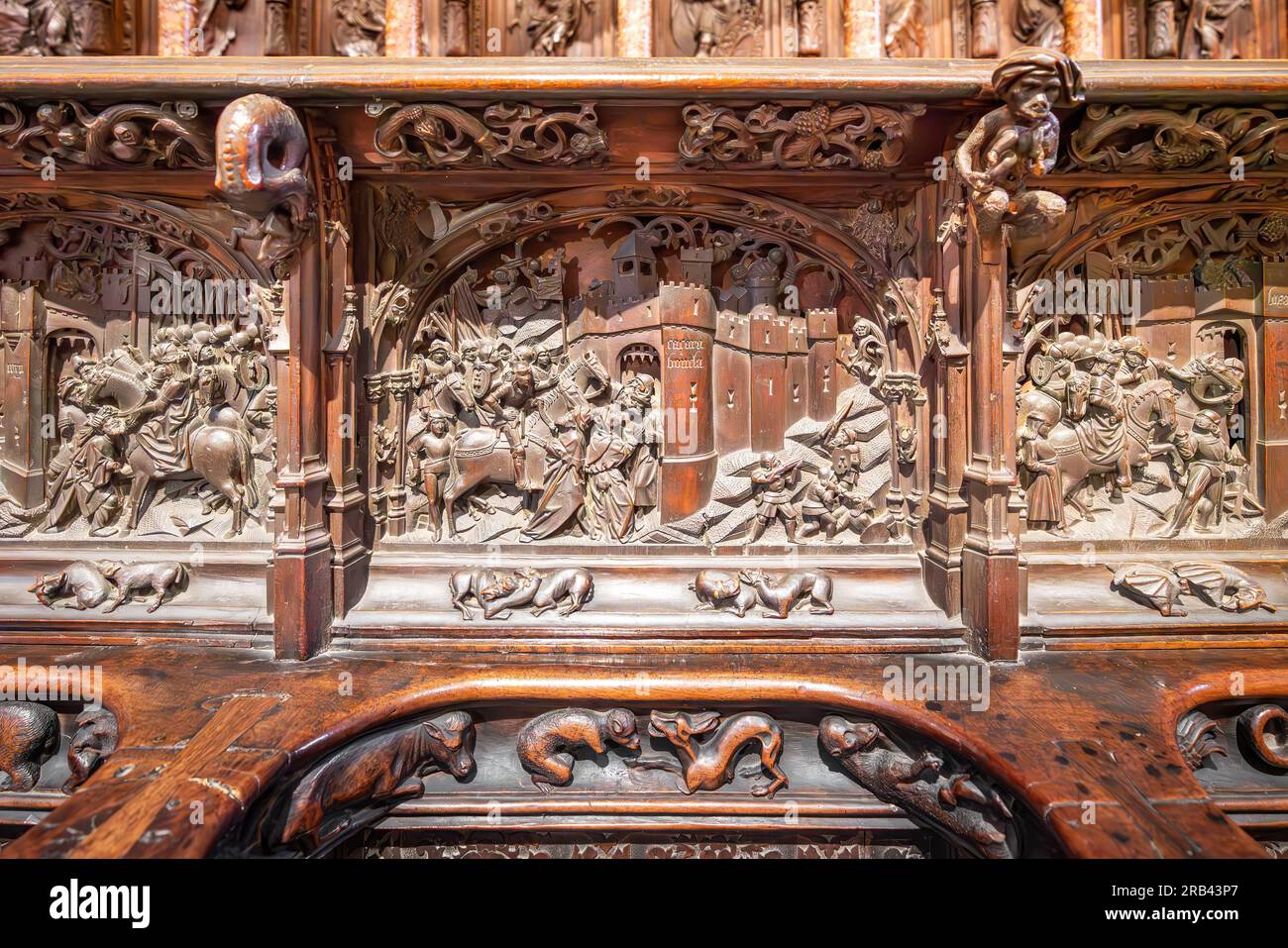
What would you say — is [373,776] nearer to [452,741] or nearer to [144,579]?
[452,741]

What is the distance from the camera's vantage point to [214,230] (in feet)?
12.1

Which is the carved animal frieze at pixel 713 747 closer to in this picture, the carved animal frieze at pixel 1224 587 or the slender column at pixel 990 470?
the slender column at pixel 990 470

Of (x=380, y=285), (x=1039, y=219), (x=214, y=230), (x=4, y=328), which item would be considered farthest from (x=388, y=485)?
(x=1039, y=219)

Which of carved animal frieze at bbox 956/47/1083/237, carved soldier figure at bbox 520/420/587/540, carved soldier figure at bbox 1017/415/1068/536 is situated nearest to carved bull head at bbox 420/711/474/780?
carved soldier figure at bbox 520/420/587/540

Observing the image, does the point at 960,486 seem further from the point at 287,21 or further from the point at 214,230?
the point at 287,21

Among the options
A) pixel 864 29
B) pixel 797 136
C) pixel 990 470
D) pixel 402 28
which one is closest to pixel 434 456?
pixel 402 28

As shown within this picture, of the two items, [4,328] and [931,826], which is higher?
[4,328]

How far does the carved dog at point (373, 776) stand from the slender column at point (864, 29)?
419 centimetres

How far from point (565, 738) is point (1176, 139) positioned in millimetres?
4232

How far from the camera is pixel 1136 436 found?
3.81 metres

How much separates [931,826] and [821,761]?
1.75 feet

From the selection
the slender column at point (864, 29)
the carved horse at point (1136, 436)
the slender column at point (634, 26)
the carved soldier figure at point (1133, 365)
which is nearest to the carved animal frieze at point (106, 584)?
the slender column at point (634, 26)

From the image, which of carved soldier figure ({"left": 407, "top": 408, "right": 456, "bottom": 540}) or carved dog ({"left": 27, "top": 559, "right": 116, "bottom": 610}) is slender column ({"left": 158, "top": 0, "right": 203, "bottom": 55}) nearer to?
carved soldier figure ({"left": 407, "top": 408, "right": 456, "bottom": 540})

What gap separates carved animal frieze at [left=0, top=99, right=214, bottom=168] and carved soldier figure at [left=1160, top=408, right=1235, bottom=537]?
5618mm
